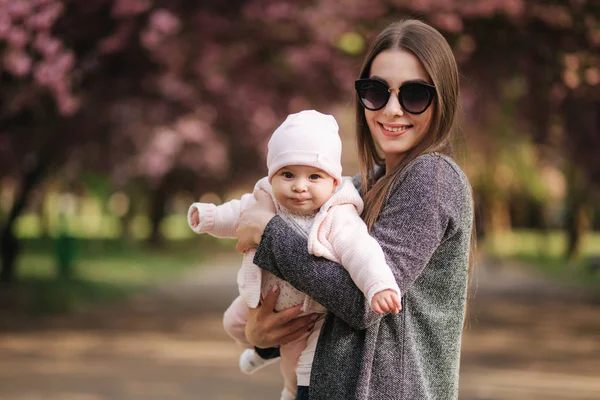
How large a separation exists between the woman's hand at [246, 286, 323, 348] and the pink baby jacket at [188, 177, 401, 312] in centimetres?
3

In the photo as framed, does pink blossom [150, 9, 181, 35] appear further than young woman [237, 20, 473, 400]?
Yes

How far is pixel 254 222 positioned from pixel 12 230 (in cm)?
1622

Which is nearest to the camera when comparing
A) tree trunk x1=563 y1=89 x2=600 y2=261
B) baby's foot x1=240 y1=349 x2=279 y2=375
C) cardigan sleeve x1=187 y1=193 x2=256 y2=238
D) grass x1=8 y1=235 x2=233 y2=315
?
cardigan sleeve x1=187 y1=193 x2=256 y2=238

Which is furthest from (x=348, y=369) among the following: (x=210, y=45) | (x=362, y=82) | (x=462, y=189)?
(x=210, y=45)

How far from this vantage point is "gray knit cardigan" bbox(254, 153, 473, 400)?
7.47 ft

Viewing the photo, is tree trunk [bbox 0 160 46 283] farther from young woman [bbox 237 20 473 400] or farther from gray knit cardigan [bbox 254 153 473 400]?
gray knit cardigan [bbox 254 153 473 400]

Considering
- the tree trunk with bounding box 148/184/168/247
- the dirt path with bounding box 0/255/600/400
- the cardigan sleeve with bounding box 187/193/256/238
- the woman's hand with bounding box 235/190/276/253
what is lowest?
the woman's hand with bounding box 235/190/276/253

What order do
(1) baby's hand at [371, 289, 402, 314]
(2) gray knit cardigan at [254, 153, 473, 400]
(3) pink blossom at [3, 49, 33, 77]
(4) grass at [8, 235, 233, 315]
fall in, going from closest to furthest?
(1) baby's hand at [371, 289, 402, 314], (2) gray knit cardigan at [254, 153, 473, 400], (3) pink blossom at [3, 49, 33, 77], (4) grass at [8, 235, 233, 315]

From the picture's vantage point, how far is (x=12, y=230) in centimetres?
1783

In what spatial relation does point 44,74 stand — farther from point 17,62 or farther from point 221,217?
point 221,217

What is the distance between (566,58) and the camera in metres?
10.3

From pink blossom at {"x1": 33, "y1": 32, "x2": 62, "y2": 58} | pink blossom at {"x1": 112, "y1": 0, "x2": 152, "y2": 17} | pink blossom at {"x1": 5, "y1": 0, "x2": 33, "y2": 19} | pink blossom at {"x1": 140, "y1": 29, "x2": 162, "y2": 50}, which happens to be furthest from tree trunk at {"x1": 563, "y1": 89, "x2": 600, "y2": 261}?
pink blossom at {"x1": 5, "y1": 0, "x2": 33, "y2": 19}

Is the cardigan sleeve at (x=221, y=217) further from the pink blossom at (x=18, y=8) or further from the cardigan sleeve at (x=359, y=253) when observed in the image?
the pink blossom at (x=18, y=8)

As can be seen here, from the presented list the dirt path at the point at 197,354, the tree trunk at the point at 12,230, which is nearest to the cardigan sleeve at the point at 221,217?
the dirt path at the point at 197,354
